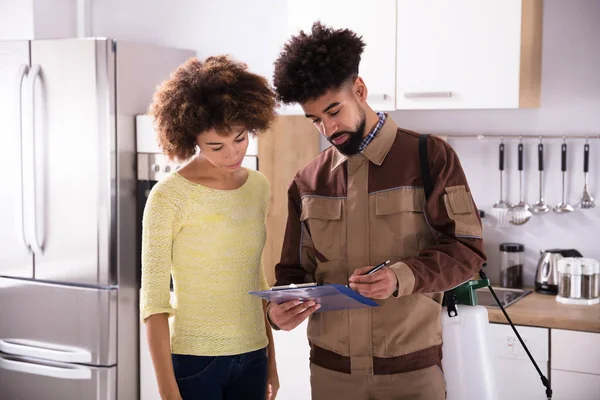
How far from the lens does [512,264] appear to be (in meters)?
3.34

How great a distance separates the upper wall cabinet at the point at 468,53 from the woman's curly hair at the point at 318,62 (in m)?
1.18

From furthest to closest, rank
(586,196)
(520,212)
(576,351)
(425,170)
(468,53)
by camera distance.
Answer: (520,212), (586,196), (468,53), (576,351), (425,170)

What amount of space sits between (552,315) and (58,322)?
1.98 metres

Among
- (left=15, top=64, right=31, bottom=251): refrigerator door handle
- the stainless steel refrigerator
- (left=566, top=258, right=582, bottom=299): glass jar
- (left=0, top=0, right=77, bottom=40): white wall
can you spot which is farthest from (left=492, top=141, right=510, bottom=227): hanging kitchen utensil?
(left=0, top=0, right=77, bottom=40): white wall

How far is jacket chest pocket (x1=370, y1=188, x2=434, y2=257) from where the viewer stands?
1.85 metres

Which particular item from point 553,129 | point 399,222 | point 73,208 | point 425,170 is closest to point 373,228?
point 399,222

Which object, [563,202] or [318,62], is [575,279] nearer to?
[563,202]

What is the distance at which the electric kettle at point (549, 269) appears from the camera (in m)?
3.17

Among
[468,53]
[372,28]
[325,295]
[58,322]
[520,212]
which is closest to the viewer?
[325,295]

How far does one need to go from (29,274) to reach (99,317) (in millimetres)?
387

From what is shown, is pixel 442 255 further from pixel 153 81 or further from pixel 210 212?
pixel 153 81

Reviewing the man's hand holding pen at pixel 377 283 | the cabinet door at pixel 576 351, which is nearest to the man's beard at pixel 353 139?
the man's hand holding pen at pixel 377 283

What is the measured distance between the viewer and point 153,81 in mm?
3494

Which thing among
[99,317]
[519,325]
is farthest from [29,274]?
[519,325]
